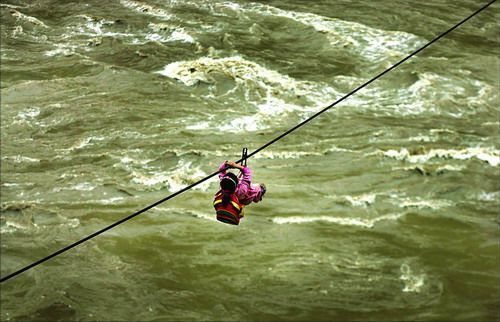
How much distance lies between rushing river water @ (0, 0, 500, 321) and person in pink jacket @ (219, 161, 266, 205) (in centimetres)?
236

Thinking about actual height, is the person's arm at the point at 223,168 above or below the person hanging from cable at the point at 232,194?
above

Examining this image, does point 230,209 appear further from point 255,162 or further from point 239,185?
point 255,162

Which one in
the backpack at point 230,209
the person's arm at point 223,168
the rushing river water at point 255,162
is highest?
the person's arm at point 223,168

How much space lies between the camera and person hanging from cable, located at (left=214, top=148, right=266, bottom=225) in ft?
10.8

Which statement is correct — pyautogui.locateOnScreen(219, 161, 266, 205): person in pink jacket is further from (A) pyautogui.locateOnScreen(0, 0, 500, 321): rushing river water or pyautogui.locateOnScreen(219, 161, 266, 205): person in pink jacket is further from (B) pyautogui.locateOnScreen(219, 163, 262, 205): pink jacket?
(A) pyautogui.locateOnScreen(0, 0, 500, 321): rushing river water

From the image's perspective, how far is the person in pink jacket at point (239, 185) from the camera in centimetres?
330

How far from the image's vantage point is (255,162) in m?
7.41

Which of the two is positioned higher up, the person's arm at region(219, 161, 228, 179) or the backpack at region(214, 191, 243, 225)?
the person's arm at region(219, 161, 228, 179)

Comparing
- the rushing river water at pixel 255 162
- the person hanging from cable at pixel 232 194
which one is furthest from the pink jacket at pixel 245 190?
the rushing river water at pixel 255 162

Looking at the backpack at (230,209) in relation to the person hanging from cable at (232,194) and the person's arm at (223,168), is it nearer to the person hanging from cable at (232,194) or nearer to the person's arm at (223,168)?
the person hanging from cable at (232,194)

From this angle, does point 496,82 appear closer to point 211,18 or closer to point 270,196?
point 270,196

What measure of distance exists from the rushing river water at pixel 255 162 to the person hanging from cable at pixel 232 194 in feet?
7.94

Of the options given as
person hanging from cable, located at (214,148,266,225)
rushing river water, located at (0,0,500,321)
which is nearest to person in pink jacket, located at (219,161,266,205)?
person hanging from cable, located at (214,148,266,225)

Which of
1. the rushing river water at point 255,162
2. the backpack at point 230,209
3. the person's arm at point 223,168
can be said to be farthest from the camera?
the rushing river water at point 255,162
